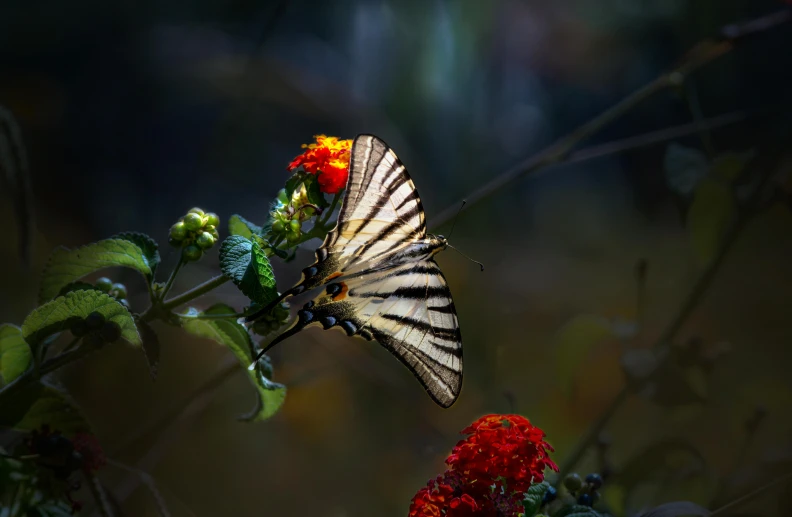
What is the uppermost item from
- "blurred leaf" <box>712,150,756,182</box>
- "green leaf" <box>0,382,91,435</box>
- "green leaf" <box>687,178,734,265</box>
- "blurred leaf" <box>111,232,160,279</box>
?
"blurred leaf" <box>712,150,756,182</box>

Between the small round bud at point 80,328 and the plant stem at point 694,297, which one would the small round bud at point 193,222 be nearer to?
the small round bud at point 80,328

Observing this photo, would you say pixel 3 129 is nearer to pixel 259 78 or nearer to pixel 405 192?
pixel 405 192

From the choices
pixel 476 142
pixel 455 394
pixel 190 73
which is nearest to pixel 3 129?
pixel 455 394

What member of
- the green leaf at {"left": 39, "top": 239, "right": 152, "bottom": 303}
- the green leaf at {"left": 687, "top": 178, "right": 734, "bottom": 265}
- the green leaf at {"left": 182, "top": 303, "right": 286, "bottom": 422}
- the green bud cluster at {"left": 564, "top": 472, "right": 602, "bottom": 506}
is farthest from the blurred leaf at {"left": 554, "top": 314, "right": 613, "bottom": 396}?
the green leaf at {"left": 39, "top": 239, "right": 152, "bottom": 303}

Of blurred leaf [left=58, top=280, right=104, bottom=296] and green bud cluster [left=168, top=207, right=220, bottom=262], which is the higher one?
green bud cluster [left=168, top=207, right=220, bottom=262]

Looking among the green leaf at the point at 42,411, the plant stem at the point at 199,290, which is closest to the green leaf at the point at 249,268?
the plant stem at the point at 199,290

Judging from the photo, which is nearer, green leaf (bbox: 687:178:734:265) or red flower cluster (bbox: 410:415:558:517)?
red flower cluster (bbox: 410:415:558:517)

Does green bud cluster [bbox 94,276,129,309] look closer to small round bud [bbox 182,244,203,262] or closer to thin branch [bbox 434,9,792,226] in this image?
small round bud [bbox 182,244,203,262]

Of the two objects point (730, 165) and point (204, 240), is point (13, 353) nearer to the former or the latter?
point (204, 240)
